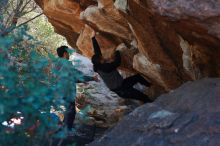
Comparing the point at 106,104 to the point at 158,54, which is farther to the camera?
the point at 106,104

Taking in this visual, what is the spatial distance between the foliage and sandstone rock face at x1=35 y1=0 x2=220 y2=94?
2.56 m

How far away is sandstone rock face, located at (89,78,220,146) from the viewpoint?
555 centimetres

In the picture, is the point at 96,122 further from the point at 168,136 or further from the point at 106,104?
the point at 168,136

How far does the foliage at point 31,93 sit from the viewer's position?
150 inches

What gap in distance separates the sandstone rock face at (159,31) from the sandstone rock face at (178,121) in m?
0.79

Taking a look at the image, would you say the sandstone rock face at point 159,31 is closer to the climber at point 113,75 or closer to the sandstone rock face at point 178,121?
the climber at point 113,75

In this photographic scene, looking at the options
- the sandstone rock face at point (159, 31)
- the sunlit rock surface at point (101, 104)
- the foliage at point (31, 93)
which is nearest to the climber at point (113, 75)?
the sandstone rock face at point (159, 31)

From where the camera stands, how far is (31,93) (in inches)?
151

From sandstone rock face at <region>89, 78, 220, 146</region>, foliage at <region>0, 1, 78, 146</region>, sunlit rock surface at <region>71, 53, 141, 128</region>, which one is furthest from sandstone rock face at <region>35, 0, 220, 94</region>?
foliage at <region>0, 1, 78, 146</region>

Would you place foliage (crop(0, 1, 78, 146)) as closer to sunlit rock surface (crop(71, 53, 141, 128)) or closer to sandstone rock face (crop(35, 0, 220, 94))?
sandstone rock face (crop(35, 0, 220, 94))

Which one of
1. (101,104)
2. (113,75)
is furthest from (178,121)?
(101,104)

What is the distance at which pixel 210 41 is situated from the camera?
22.3 ft

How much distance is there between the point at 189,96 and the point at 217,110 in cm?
70

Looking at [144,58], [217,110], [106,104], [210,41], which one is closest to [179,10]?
[210,41]
